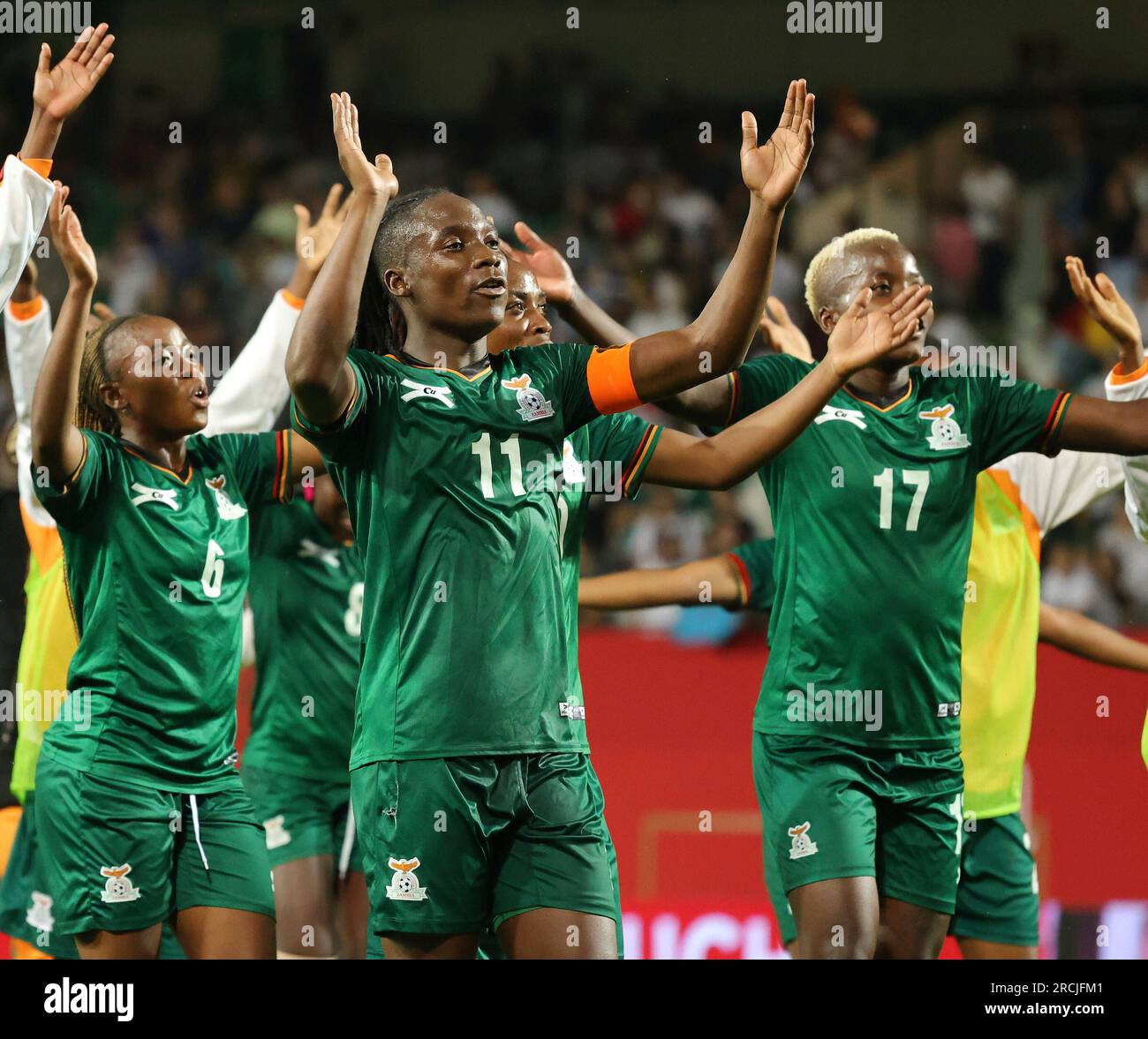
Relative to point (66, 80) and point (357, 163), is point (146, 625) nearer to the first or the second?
point (66, 80)

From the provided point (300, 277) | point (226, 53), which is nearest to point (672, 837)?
point (300, 277)

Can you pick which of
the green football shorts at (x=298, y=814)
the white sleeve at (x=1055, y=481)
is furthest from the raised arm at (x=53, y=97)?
the white sleeve at (x=1055, y=481)

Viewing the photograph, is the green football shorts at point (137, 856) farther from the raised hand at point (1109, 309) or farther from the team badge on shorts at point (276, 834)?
the raised hand at point (1109, 309)

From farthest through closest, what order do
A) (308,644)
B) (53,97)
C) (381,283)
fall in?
(308,644), (53,97), (381,283)

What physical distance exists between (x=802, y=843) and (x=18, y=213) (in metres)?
2.71

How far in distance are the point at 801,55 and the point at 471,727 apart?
988 cm

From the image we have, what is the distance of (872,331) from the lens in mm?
3633

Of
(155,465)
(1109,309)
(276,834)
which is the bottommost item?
(276,834)

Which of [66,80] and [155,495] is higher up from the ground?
[66,80]

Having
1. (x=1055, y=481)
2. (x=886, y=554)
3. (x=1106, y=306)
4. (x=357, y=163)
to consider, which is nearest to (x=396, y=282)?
(x=357, y=163)

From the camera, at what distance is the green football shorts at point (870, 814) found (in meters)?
4.28

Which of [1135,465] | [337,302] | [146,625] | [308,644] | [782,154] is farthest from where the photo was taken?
[308,644]

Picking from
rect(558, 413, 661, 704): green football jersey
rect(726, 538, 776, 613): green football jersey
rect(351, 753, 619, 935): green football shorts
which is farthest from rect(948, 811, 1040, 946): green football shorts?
rect(351, 753, 619, 935): green football shorts

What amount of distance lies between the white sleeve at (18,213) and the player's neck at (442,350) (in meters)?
1.15
